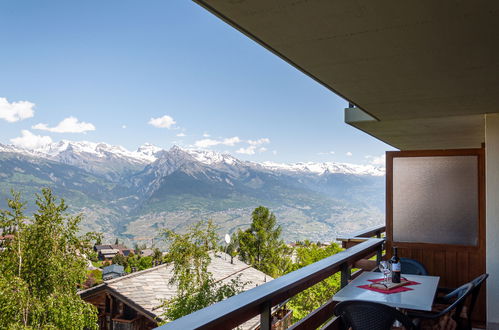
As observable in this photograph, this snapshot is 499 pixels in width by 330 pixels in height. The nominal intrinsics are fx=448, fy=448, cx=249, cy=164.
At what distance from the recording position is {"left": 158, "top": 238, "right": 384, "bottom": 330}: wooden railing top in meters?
1.49

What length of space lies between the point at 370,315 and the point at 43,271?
19.7m

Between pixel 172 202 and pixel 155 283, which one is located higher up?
pixel 172 202

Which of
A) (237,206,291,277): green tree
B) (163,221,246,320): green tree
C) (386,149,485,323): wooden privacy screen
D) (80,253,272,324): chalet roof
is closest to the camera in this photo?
(386,149,485,323): wooden privacy screen

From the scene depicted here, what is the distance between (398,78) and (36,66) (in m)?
168

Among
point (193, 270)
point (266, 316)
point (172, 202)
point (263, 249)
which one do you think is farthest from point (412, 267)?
point (172, 202)

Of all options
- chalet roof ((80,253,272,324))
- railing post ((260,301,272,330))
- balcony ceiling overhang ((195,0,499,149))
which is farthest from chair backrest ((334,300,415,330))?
chalet roof ((80,253,272,324))

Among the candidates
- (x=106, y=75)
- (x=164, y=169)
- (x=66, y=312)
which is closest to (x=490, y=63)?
(x=66, y=312)

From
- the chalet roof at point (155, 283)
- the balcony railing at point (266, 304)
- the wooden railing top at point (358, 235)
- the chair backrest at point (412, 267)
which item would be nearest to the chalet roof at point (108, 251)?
the chalet roof at point (155, 283)

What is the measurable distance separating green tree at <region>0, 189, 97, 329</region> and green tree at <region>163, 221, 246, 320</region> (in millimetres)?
4051

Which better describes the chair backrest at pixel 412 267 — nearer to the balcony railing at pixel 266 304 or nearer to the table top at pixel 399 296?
the table top at pixel 399 296

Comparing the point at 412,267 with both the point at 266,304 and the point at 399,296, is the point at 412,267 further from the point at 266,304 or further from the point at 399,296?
the point at 266,304

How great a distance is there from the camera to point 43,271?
63.4 feet

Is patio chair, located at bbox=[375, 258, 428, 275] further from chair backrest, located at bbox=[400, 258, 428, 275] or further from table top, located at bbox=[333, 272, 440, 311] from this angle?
table top, located at bbox=[333, 272, 440, 311]

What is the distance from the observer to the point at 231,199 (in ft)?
581
